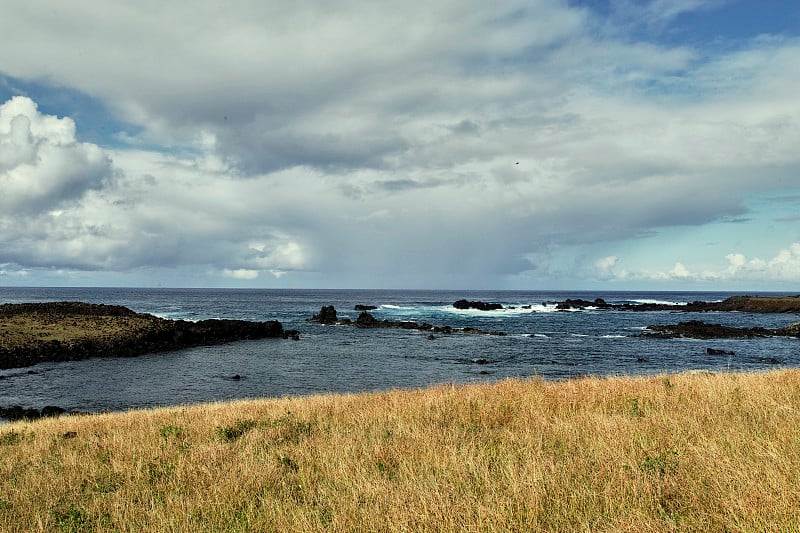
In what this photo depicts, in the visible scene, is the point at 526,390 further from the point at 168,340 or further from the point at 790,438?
the point at 168,340

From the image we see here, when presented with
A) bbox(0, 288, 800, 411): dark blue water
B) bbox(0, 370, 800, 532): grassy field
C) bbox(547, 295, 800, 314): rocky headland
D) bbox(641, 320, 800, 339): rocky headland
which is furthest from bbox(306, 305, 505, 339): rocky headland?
bbox(547, 295, 800, 314): rocky headland

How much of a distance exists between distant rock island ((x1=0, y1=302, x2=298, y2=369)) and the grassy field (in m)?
33.4

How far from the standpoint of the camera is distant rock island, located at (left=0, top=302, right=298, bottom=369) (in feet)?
126

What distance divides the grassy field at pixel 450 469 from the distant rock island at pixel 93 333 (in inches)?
1314

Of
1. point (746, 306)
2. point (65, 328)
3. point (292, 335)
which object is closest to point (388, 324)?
point (292, 335)

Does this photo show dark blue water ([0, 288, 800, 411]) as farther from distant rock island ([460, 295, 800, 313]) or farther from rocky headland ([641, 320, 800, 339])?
distant rock island ([460, 295, 800, 313])

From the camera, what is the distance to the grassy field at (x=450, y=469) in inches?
193

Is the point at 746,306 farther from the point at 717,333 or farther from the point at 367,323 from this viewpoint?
the point at 367,323

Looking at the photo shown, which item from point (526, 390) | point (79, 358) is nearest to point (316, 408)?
point (526, 390)

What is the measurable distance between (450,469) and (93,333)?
50.2m

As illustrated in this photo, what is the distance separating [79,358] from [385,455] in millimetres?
40980

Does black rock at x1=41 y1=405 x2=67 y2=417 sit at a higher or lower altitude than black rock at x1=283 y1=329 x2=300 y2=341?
higher

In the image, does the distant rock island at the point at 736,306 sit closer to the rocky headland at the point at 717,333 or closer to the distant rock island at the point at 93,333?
the rocky headland at the point at 717,333

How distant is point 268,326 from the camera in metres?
58.4
